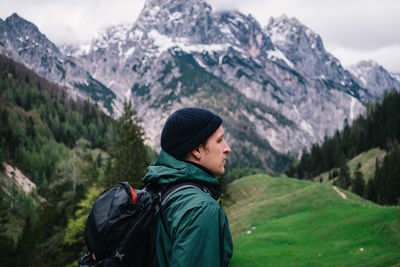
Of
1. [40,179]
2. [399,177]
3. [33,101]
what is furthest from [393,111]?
[33,101]

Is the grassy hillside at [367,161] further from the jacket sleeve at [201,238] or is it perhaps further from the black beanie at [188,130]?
the jacket sleeve at [201,238]

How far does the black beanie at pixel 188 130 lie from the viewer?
3.35 metres

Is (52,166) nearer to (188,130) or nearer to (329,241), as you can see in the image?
(329,241)

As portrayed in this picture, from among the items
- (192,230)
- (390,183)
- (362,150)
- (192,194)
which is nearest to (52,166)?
(390,183)

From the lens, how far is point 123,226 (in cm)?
279

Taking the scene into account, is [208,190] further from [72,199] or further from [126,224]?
[72,199]

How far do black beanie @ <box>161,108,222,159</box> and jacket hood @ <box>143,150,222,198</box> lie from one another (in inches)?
5.2

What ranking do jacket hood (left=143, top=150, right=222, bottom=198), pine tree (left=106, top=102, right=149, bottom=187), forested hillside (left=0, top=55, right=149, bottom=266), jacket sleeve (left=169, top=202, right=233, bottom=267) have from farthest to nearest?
forested hillside (left=0, top=55, right=149, bottom=266), pine tree (left=106, top=102, right=149, bottom=187), jacket hood (left=143, top=150, right=222, bottom=198), jacket sleeve (left=169, top=202, right=233, bottom=267)

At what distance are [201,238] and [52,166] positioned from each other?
142950mm

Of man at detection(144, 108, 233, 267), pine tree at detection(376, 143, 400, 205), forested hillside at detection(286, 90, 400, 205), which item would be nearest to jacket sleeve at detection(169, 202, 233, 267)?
man at detection(144, 108, 233, 267)

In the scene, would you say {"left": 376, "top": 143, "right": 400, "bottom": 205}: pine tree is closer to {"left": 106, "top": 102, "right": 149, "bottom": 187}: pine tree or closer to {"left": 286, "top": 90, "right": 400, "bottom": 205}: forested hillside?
{"left": 286, "top": 90, "right": 400, "bottom": 205}: forested hillside

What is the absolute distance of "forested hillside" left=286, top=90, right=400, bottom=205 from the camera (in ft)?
245

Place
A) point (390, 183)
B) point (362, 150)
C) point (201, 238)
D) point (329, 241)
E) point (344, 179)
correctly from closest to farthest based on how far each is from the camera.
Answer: point (201, 238)
point (329, 241)
point (390, 183)
point (344, 179)
point (362, 150)

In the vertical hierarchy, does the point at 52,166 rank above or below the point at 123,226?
below
